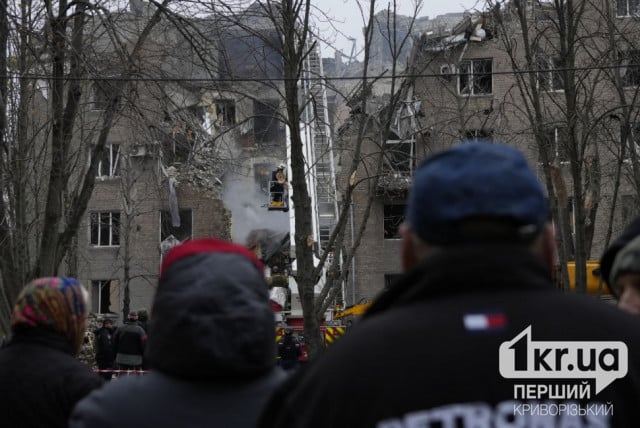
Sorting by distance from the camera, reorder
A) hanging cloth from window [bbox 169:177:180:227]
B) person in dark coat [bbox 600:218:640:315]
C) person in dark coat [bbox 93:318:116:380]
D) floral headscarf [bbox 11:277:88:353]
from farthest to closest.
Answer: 1. hanging cloth from window [bbox 169:177:180:227]
2. person in dark coat [bbox 93:318:116:380]
3. floral headscarf [bbox 11:277:88:353]
4. person in dark coat [bbox 600:218:640:315]

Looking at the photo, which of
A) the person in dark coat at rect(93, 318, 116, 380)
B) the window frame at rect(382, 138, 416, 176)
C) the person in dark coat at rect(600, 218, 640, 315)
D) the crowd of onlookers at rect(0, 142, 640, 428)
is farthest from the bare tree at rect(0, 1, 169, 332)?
the crowd of onlookers at rect(0, 142, 640, 428)

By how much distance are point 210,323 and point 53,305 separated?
146 cm

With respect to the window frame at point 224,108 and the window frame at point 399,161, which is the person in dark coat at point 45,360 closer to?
the window frame at point 224,108

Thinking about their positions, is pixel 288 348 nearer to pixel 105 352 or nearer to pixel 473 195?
pixel 105 352

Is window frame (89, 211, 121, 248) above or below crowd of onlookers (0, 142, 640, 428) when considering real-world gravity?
below

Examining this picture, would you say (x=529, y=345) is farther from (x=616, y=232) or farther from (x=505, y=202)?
(x=616, y=232)

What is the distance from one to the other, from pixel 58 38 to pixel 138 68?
40.6 inches

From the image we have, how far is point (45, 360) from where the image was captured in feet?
12.4

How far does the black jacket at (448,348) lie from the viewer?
1.70 m

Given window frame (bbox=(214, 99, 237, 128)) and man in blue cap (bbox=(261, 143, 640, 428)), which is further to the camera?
window frame (bbox=(214, 99, 237, 128))

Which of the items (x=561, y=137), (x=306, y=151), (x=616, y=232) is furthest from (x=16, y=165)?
(x=616, y=232)

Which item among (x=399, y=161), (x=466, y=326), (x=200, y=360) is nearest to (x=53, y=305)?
(x=200, y=360)

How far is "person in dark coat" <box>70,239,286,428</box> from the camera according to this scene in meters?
2.63

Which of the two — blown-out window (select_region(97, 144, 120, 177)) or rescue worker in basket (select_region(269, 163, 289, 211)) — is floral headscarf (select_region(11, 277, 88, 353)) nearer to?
rescue worker in basket (select_region(269, 163, 289, 211))
